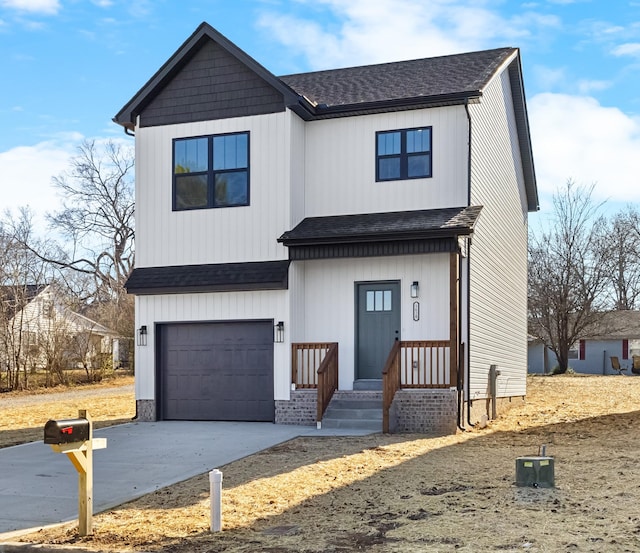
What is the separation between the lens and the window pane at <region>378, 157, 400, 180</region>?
17562 mm

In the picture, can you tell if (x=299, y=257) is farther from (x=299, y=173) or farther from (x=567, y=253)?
(x=567, y=253)

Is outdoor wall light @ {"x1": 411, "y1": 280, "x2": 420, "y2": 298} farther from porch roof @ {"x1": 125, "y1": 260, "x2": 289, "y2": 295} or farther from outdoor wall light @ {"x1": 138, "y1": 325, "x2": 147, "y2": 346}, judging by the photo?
outdoor wall light @ {"x1": 138, "y1": 325, "x2": 147, "y2": 346}

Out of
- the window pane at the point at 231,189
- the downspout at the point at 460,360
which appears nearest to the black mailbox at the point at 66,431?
the downspout at the point at 460,360

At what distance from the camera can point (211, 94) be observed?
1800 cm

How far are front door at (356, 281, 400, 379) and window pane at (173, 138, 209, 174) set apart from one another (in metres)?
4.24

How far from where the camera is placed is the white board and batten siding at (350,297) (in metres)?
16.5

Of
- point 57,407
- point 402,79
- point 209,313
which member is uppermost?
point 402,79

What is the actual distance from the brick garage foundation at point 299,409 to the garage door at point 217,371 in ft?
1.19

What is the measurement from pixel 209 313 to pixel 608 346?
33.9m

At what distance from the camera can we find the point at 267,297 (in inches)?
672

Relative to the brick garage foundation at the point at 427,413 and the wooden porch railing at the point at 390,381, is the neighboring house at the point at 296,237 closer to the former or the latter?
the wooden porch railing at the point at 390,381

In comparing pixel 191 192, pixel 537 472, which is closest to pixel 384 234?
pixel 191 192

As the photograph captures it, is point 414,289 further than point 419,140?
No

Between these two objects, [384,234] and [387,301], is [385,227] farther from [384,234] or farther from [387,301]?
[387,301]
